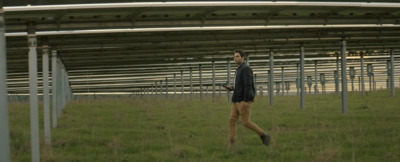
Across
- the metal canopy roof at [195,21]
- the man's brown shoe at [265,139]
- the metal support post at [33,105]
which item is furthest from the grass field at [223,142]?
the metal canopy roof at [195,21]

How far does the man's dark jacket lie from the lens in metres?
11.3

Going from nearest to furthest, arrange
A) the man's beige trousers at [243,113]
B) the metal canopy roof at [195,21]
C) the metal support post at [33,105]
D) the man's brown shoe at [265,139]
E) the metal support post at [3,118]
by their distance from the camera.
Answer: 1. the metal support post at [3,118]
2. the metal support post at [33,105]
3. the man's beige trousers at [243,113]
4. the man's brown shoe at [265,139]
5. the metal canopy roof at [195,21]

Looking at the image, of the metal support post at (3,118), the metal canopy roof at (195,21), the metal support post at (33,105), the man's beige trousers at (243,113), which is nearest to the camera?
the metal support post at (3,118)

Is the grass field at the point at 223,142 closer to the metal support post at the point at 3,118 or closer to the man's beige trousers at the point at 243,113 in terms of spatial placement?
the man's beige trousers at the point at 243,113

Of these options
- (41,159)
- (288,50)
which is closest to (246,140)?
(41,159)

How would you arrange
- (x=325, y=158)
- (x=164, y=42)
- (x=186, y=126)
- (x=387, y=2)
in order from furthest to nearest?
(x=164, y=42) → (x=186, y=126) → (x=387, y=2) → (x=325, y=158)

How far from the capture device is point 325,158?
9.27 meters

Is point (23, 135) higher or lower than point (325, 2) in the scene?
lower

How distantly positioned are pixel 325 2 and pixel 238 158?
4.60 m

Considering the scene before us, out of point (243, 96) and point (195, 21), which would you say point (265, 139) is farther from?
point (195, 21)

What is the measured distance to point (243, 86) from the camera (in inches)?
447

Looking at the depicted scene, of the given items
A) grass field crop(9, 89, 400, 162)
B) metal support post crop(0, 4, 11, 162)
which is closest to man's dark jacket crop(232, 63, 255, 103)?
grass field crop(9, 89, 400, 162)

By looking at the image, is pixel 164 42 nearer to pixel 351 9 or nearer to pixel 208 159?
pixel 351 9

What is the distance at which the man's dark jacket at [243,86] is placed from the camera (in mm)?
11281
